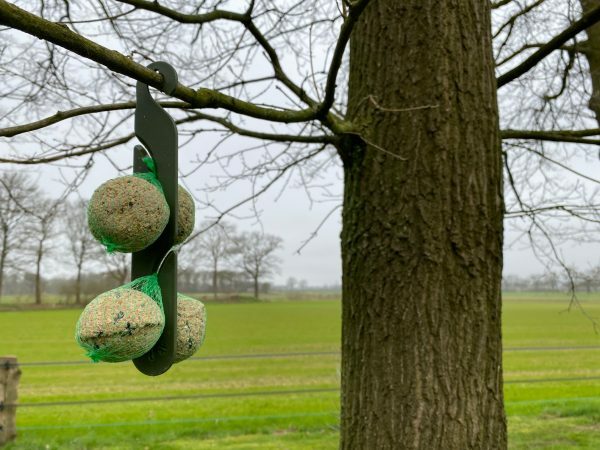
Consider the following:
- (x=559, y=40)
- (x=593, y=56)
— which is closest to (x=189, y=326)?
(x=559, y=40)

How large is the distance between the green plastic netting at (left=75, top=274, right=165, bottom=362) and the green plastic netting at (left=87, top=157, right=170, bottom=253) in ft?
0.37

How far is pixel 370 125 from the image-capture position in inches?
90.7

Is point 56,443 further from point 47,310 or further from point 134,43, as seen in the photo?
point 47,310

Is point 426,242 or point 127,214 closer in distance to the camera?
point 127,214

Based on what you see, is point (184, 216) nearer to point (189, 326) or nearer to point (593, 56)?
point (189, 326)

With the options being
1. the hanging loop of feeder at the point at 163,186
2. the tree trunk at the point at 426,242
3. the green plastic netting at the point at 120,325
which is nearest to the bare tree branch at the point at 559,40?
the tree trunk at the point at 426,242

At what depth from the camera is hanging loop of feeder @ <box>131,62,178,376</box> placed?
4.08 ft

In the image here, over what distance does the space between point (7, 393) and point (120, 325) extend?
5036 millimetres

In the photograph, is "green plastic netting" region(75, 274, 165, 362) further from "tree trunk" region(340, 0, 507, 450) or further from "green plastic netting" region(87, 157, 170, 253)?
"tree trunk" region(340, 0, 507, 450)

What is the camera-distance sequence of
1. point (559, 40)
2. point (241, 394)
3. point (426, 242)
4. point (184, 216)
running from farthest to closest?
point (241, 394) → point (559, 40) → point (426, 242) → point (184, 216)

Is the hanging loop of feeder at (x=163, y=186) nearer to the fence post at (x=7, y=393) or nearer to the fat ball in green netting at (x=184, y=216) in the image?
the fat ball in green netting at (x=184, y=216)

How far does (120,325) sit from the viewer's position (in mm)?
1125

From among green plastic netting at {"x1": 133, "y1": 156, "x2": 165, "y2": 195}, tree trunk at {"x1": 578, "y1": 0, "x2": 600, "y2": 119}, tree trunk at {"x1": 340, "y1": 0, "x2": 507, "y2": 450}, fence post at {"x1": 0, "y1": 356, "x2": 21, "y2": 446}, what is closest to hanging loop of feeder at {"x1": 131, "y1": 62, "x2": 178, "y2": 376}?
green plastic netting at {"x1": 133, "y1": 156, "x2": 165, "y2": 195}

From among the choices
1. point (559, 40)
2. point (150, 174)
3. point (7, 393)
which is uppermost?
point (559, 40)
